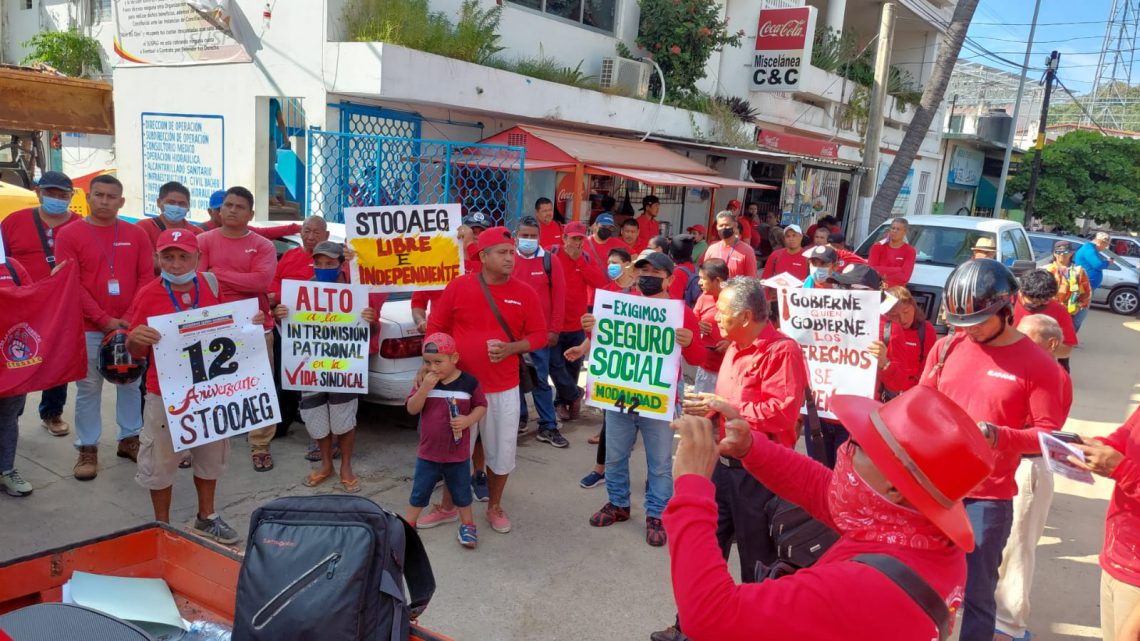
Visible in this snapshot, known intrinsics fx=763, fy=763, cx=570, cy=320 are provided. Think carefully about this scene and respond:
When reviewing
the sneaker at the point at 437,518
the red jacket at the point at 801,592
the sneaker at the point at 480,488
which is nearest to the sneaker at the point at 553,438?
the sneaker at the point at 480,488

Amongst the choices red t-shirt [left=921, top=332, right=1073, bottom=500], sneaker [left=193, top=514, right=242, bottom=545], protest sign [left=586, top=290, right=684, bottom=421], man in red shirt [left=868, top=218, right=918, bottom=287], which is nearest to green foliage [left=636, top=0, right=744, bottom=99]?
man in red shirt [left=868, top=218, right=918, bottom=287]

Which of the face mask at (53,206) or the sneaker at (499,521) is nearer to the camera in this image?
the sneaker at (499,521)

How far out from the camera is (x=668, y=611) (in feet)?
13.6

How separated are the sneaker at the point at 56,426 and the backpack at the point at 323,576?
451 cm

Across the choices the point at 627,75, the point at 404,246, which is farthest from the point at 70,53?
the point at 404,246

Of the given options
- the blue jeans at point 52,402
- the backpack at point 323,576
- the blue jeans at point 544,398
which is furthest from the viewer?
the blue jeans at point 544,398

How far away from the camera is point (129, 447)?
5.55 m

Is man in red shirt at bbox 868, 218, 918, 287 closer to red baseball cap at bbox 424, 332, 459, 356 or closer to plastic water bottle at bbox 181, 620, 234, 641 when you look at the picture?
red baseball cap at bbox 424, 332, 459, 356

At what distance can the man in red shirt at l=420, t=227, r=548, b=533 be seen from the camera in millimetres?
4672

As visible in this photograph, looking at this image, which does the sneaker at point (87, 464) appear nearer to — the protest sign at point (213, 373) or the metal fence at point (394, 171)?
the protest sign at point (213, 373)

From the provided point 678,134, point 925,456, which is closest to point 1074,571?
point 925,456

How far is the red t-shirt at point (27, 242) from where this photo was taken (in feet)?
Answer: 17.0

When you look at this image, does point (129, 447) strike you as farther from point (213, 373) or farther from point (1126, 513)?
point (1126, 513)

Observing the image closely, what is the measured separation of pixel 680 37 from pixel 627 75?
134cm
